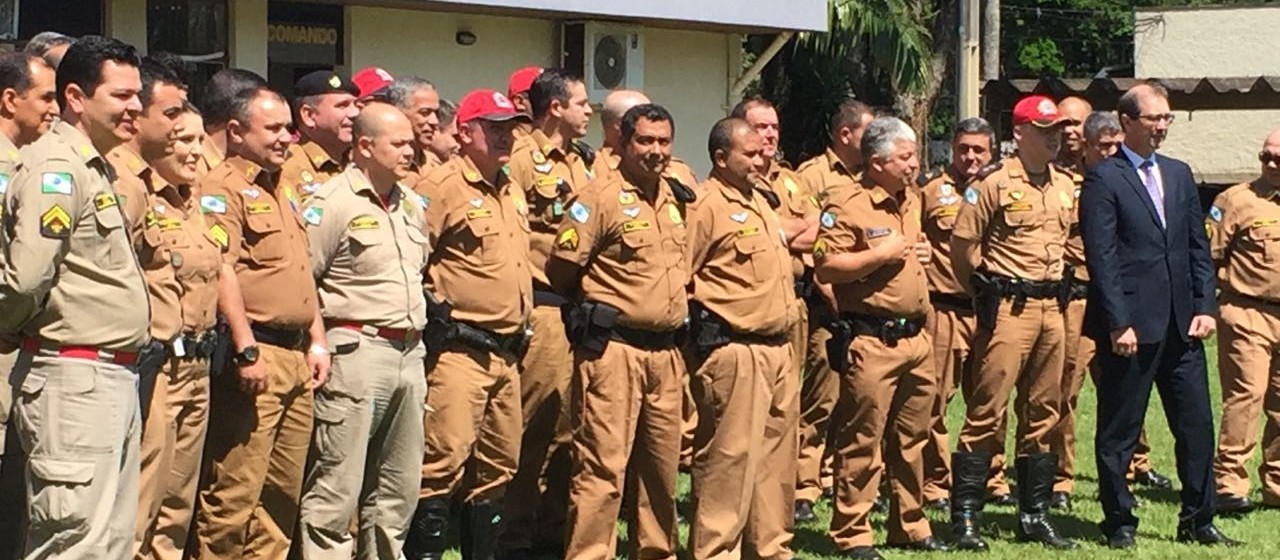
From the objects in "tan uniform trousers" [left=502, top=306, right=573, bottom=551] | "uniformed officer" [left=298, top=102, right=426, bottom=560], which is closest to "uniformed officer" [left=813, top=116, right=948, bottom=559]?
"tan uniform trousers" [left=502, top=306, right=573, bottom=551]

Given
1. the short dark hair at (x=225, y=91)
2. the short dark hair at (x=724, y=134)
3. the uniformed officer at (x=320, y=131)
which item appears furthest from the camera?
the short dark hair at (x=724, y=134)

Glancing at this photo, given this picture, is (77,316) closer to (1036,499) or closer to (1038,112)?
(1036,499)

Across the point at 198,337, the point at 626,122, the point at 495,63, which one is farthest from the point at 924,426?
the point at 495,63

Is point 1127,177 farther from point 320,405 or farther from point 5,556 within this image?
point 5,556

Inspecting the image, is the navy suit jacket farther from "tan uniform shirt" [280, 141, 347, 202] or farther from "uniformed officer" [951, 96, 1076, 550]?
"tan uniform shirt" [280, 141, 347, 202]

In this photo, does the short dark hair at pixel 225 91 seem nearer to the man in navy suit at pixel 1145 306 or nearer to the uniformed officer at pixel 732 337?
the uniformed officer at pixel 732 337

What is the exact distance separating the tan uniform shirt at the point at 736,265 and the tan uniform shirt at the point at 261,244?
1.72 metres

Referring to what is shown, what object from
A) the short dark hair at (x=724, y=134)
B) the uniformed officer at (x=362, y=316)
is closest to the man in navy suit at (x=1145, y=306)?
the short dark hair at (x=724, y=134)

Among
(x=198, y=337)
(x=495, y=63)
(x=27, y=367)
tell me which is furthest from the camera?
(x=495, y=63)

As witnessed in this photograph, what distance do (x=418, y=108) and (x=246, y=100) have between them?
3.37ft

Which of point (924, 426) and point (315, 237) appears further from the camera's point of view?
point (924, 426)

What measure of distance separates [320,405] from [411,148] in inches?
37.6

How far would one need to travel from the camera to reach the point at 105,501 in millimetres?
5500

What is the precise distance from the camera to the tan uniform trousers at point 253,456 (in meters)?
6.57
